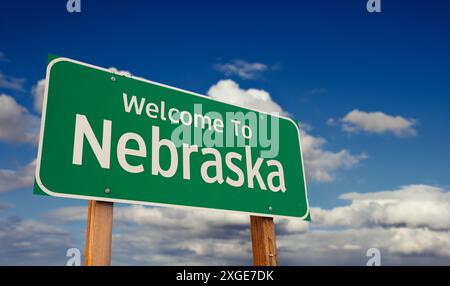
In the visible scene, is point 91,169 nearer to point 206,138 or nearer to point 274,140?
point 206,138

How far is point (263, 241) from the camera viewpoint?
408cm

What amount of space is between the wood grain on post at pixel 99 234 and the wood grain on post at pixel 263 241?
4.93ft

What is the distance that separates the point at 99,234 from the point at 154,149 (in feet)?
2.73

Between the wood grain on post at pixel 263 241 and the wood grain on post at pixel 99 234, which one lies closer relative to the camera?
the wood grain on post at pixel 99 234

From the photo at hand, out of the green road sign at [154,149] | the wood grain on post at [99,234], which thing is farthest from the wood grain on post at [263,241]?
the wood grain on post at [99,234]

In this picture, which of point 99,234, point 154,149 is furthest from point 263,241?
point 99,234

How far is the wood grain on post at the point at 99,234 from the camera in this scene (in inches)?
120

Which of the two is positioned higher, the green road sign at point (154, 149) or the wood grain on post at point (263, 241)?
the green road sign at point (154, 149)

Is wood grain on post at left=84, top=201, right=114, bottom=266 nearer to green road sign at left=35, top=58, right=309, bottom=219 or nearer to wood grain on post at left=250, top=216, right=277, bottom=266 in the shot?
green road sign at left=35, top=58, right=309, bottom=219

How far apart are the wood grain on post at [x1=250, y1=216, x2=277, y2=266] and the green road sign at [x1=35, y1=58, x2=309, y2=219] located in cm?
13

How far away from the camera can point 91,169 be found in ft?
10.5
